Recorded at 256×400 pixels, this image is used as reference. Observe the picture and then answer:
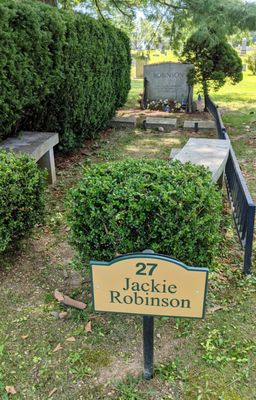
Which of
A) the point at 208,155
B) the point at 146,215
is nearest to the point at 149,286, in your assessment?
the point at 146,215

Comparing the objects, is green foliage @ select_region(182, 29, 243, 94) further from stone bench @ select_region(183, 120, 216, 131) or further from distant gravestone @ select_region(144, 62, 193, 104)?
stone bench @ select_region(183, 120, 216, 131)

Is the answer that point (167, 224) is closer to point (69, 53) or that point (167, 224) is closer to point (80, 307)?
point (80, 307)

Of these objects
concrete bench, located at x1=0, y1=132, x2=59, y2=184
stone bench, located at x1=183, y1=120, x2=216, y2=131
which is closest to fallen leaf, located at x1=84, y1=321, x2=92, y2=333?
concrete bench, located at x1=0, y1=132, x2=59, y2=184

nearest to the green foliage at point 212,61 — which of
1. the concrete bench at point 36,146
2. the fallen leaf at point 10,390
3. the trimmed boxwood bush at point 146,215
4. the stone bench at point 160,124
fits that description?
the stone bench at point 160,124

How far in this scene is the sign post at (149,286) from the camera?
165cm

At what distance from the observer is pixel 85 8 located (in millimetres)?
11594

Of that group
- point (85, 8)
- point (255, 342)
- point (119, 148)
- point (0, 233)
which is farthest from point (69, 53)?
point (85, 8)

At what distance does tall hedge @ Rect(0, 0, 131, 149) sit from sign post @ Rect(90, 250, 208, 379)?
9.73ft

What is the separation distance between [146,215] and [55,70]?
3.40 metres

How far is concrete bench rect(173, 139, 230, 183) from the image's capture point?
3.99 meters

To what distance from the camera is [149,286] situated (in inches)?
67.0

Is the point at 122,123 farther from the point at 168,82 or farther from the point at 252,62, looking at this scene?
the point at 252,62

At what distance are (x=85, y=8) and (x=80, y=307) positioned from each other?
447 inches

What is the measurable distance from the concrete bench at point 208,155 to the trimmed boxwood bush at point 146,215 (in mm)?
1296
